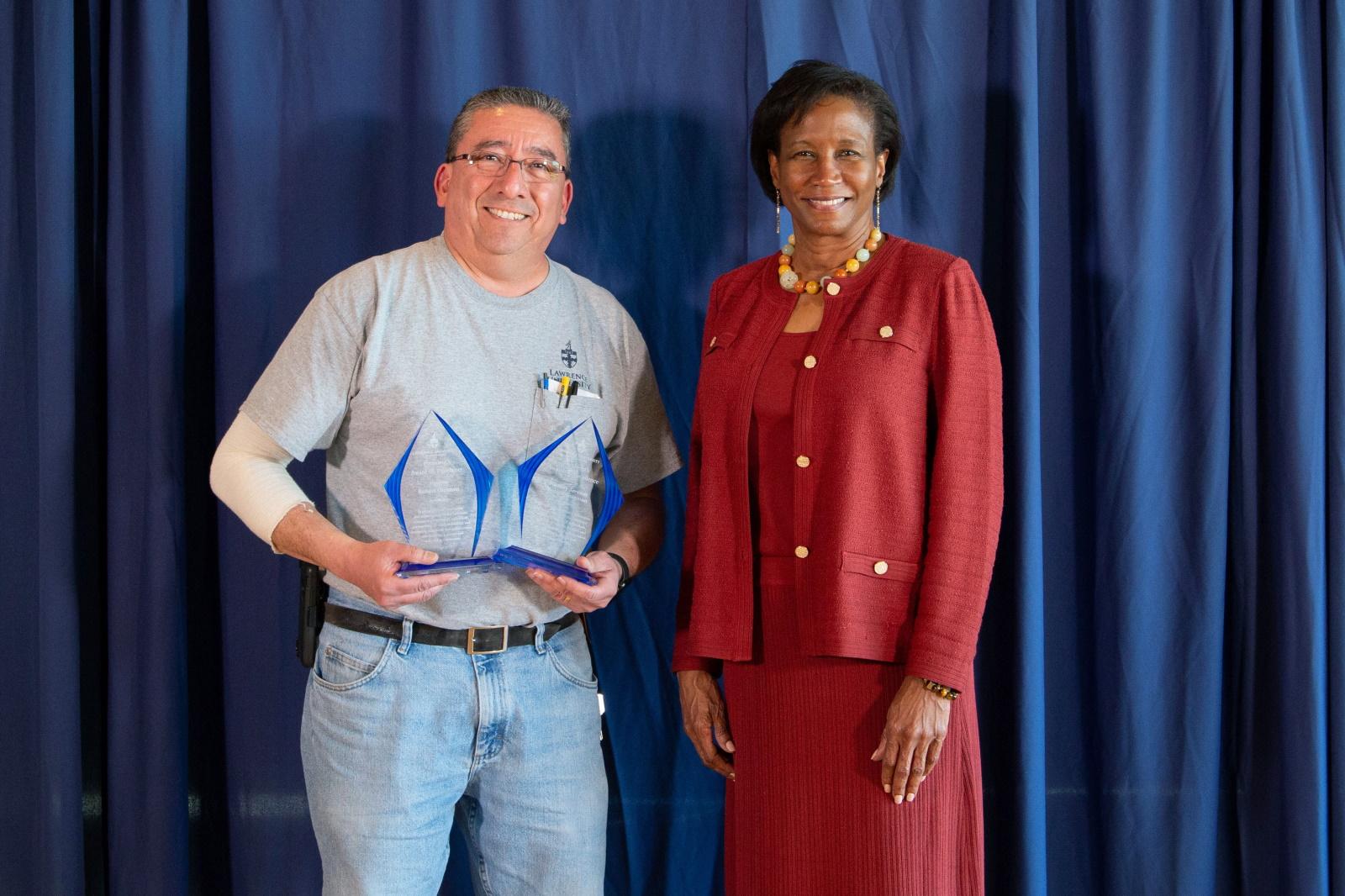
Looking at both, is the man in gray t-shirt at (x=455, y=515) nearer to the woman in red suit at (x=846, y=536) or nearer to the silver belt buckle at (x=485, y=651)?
the silver belt buckle at (x=485, y=651)

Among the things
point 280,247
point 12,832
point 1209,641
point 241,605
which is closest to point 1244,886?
point 1209,641

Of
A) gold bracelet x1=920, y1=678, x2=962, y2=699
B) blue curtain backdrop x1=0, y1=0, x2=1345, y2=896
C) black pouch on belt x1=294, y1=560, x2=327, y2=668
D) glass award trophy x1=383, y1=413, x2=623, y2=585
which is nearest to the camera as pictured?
gold bracelet x1=920, y1=678, x2=962, y2=699

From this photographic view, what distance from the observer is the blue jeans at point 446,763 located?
1580 millimetres

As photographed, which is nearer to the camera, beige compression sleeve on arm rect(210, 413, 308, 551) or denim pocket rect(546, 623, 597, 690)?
beige compression sleeve on arm rect(210, 413, 308, 551)

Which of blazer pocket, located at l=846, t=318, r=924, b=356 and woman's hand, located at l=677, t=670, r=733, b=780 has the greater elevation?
blazer pocket, located at l=846, t=318, r=924, b=356

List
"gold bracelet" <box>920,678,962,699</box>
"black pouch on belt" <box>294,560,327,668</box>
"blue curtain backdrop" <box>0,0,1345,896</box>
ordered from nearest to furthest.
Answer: "gold bracelet" <box>920,678,962,699</box> < "black pouch on belt" <box>294,560,327,668</box> < "blue curtain backdrop" <box>0,0,1345,896</box>

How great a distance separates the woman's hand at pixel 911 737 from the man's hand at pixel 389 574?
2.14ft

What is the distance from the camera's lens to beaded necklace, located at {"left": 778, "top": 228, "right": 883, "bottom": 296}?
5.39 ft

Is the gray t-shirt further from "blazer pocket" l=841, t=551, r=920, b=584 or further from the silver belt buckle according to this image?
"blazer pocket" l=841, t=551, r=920, b=584

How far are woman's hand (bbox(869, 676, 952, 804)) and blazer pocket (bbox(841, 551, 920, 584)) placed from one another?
0.14m

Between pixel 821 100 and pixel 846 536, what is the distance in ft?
2.21

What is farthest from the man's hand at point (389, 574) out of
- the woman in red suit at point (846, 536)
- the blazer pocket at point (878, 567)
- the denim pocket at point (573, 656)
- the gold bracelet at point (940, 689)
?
the gold bracelet at point (940, 689)

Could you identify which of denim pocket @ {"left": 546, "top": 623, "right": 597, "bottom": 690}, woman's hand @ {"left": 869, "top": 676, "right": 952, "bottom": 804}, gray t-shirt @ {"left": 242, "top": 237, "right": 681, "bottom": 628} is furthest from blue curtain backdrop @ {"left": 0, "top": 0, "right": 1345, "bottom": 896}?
woman's hand @ {"left": 869, "top": 676, "right": 952, "bottom": 804}

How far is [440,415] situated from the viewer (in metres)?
1.63
